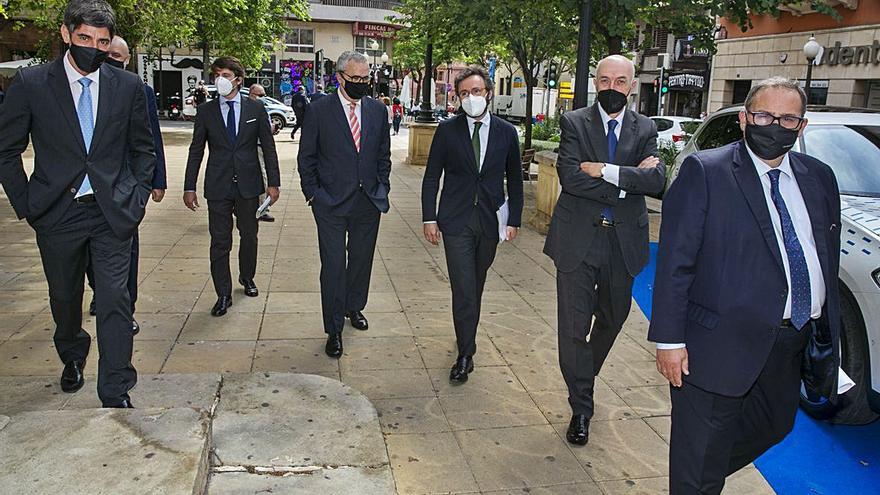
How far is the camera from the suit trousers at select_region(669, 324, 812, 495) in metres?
2.98

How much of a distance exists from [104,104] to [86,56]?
0.24 meters

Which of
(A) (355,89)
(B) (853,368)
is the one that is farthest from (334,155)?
(B) (853,368)

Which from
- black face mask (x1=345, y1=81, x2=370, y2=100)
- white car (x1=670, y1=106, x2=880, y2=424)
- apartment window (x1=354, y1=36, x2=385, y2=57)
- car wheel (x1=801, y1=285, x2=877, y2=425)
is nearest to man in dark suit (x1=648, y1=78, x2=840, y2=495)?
white car (x1=670, y1=106, x2=880, y2=424)

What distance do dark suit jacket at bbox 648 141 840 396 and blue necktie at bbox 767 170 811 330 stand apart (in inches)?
2.2

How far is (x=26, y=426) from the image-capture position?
3395 millimetres

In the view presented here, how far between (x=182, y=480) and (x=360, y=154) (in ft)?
9.60

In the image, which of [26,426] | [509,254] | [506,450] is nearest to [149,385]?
[26,426]

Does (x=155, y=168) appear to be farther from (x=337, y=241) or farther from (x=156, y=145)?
(x=337, y=241)

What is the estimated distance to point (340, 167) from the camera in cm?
541

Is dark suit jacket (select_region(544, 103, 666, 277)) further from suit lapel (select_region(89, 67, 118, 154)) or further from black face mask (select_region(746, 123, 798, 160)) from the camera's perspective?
suit lapel (select_region(89, 67, 118, 154))

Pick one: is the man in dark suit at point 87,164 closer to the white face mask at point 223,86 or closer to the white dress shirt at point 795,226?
the white face mask at point 223,86

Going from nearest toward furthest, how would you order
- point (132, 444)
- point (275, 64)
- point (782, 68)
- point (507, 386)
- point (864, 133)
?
point (132, 444)
point (507, 386)
point (864, 133)
point (782, 68)
point (275, 64)

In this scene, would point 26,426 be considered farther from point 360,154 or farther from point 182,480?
point 360,154

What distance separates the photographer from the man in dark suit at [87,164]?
3.82m
